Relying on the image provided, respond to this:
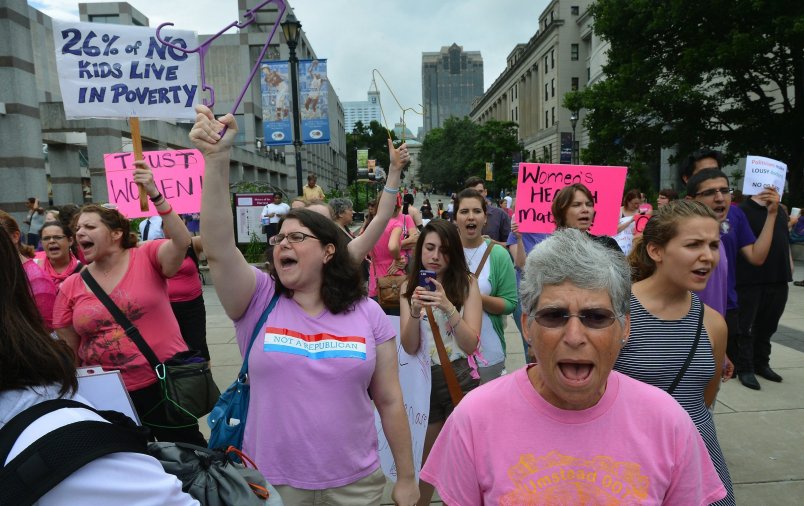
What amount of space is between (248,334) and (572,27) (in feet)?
250

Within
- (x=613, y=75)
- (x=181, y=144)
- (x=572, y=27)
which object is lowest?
(x=181, y=144)

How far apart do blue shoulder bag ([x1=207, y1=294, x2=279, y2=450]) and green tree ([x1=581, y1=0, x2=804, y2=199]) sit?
18.7 m

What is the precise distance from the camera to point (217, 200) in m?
2.13

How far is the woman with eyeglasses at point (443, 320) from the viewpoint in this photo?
3.18m

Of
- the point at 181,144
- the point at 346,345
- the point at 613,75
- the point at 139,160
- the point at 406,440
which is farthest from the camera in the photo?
the point at 613,75

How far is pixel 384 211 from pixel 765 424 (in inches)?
154

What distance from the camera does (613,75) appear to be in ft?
84.7

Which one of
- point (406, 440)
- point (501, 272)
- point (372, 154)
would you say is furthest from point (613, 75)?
point (372, 154)

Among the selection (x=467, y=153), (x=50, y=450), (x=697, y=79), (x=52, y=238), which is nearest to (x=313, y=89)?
(x=52, y=238)

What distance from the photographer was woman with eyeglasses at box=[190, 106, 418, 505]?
2193mm

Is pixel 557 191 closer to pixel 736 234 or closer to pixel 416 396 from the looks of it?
pixel 736 234

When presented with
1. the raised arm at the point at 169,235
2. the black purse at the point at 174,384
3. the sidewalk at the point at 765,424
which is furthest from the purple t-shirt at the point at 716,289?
the raised arm at the point at 169,235

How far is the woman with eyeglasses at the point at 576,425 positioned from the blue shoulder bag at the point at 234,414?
3.54 ft

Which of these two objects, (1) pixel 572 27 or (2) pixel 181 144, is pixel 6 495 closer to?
(2) pixel 181 144
